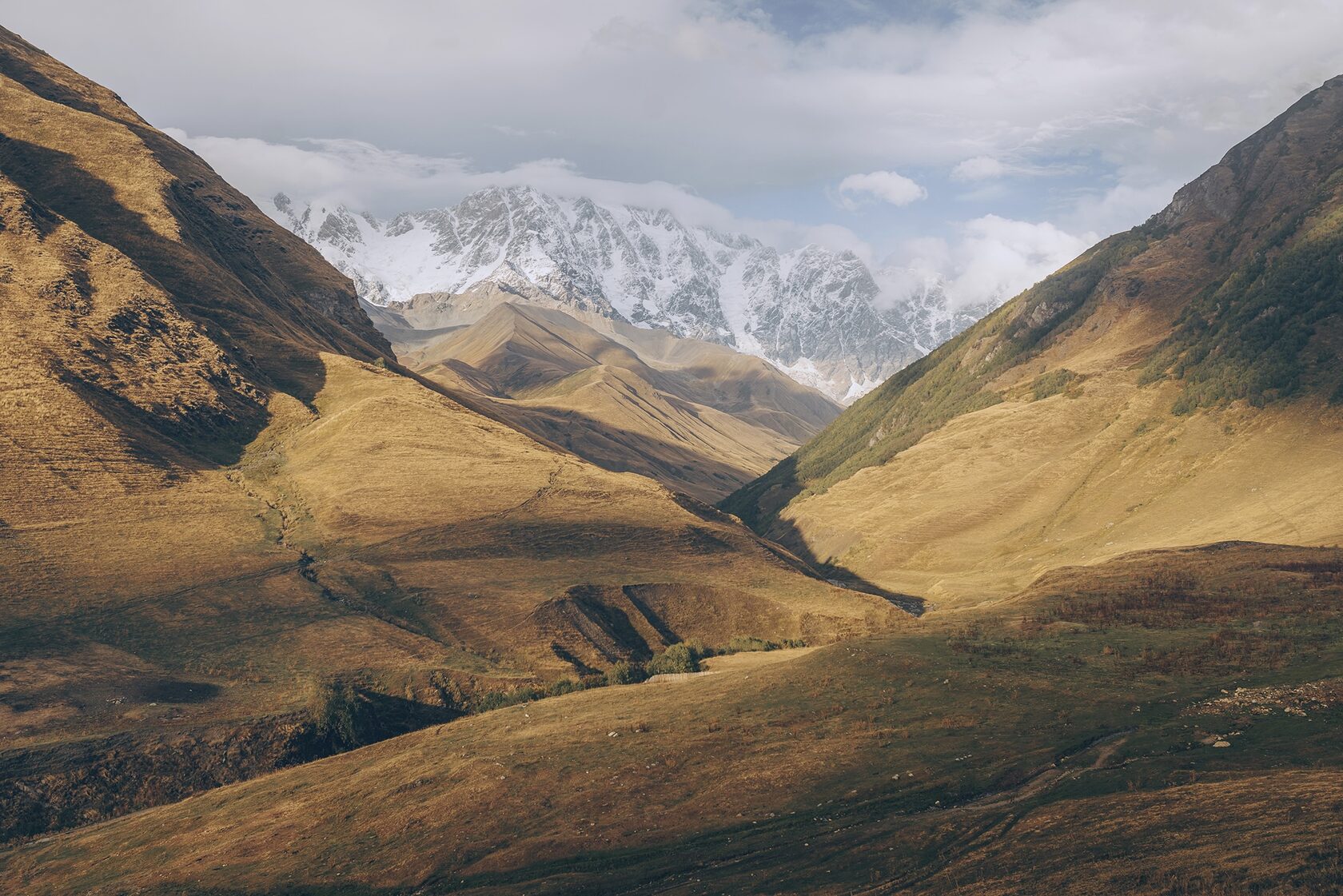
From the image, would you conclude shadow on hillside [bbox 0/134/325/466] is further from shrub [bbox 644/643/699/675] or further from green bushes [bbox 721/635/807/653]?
green bushes [bbox 721/635/807/653]

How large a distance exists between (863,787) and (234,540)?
8635 cm

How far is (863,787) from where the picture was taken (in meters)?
43.5

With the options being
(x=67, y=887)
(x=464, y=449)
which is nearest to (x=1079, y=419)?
(x=464, y=449)

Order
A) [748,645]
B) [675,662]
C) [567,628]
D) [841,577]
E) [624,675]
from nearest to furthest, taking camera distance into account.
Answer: [624,675] → [675,662] → [567,628] → [748,645] → [841,577]

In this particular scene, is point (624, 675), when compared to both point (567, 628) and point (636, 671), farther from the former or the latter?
point (567, 628)

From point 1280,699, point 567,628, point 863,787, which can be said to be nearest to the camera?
point 863,787

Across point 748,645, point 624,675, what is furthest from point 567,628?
point 748,645

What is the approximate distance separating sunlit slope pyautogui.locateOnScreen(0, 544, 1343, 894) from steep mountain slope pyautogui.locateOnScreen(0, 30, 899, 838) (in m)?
15.3

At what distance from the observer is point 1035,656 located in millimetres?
61875

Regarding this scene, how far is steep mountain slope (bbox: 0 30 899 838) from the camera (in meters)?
74.6

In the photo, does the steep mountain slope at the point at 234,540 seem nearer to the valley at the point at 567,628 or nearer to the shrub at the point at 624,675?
the valley at the point at 567,628

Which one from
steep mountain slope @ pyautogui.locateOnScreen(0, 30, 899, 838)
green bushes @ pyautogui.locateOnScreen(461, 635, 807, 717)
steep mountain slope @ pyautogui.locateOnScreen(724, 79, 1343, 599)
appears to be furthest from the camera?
steep mountain slope @ pyautogui.locateOnScreen(724, 79, 1343, 599)

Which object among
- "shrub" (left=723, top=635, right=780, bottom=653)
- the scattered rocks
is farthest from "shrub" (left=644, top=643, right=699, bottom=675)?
the scattered rocks

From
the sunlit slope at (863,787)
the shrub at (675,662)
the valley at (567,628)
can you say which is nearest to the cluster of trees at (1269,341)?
the valley at (567,628)
